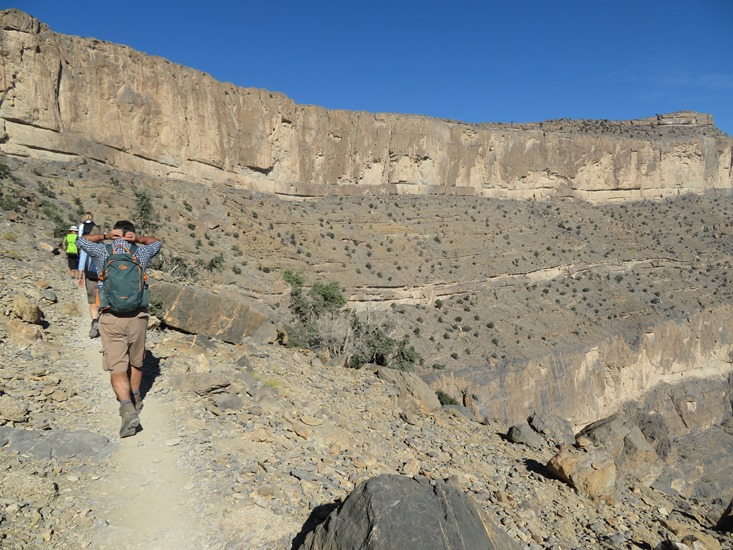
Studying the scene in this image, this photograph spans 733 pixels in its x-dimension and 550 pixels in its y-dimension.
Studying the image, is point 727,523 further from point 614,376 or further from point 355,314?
point 614,376

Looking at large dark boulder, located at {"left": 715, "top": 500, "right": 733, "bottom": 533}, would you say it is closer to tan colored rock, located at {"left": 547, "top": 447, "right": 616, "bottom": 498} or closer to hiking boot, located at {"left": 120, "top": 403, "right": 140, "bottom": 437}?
tan colored rock, located at {"left": 547, "top": 447, "right": 616, "bottom": 498}

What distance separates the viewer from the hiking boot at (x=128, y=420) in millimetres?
5273

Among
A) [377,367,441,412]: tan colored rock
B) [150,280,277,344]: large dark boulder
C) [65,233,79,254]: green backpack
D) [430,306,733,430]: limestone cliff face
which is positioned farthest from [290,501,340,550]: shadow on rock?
[430,306,733,430]: limestone cliff face

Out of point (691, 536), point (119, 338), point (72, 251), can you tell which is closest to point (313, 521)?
point (119, 338)

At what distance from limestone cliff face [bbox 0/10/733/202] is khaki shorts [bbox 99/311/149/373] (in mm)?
28604

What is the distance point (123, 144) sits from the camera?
3212cm

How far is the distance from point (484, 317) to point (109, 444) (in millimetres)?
30785

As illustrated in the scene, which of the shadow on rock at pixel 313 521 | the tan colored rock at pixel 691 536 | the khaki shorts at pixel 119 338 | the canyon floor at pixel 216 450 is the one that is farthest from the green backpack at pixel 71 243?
the tan colored rock at pixel 691 536

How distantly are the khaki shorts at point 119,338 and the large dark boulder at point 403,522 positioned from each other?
123 inches

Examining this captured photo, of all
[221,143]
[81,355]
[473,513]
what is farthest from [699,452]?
[221,143]

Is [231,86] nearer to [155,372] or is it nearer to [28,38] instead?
[28,38]

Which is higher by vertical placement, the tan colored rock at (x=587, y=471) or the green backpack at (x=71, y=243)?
the green backpack at (x=71, y=243)

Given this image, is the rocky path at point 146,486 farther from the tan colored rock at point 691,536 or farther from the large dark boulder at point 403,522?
the tan colored rock at point 691,536

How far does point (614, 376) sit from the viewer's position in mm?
33719
